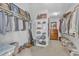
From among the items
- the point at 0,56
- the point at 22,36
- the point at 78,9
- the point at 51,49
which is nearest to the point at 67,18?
the point at 78,9

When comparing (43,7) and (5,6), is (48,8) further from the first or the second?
(5,6)

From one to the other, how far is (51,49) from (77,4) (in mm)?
547

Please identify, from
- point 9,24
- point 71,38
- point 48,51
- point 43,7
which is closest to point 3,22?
point 9,24

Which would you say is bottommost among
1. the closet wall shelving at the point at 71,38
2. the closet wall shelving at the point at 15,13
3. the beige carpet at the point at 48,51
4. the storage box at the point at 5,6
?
the beige carpet at the point at 48,51

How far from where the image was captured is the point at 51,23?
1464mm

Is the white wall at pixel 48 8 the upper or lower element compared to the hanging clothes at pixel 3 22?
upper

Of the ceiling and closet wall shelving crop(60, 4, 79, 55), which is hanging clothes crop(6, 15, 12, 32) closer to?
the ceiling

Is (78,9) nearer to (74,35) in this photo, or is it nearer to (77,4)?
(77,4)

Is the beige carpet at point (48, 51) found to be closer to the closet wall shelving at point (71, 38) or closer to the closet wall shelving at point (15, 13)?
the closet wall shelving at point (71, 38)

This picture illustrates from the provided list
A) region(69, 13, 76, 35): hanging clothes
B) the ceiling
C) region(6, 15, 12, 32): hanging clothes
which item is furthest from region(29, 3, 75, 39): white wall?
region(6, 15, 12, 32): hanging clothes

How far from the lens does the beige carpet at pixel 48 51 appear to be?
4.82 feet

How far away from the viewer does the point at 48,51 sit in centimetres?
148

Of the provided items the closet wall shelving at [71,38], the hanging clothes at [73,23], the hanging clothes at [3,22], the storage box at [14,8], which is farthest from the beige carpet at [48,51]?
the storage box at [14,8]

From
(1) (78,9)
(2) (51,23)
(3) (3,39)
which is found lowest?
(3) (3,39)
